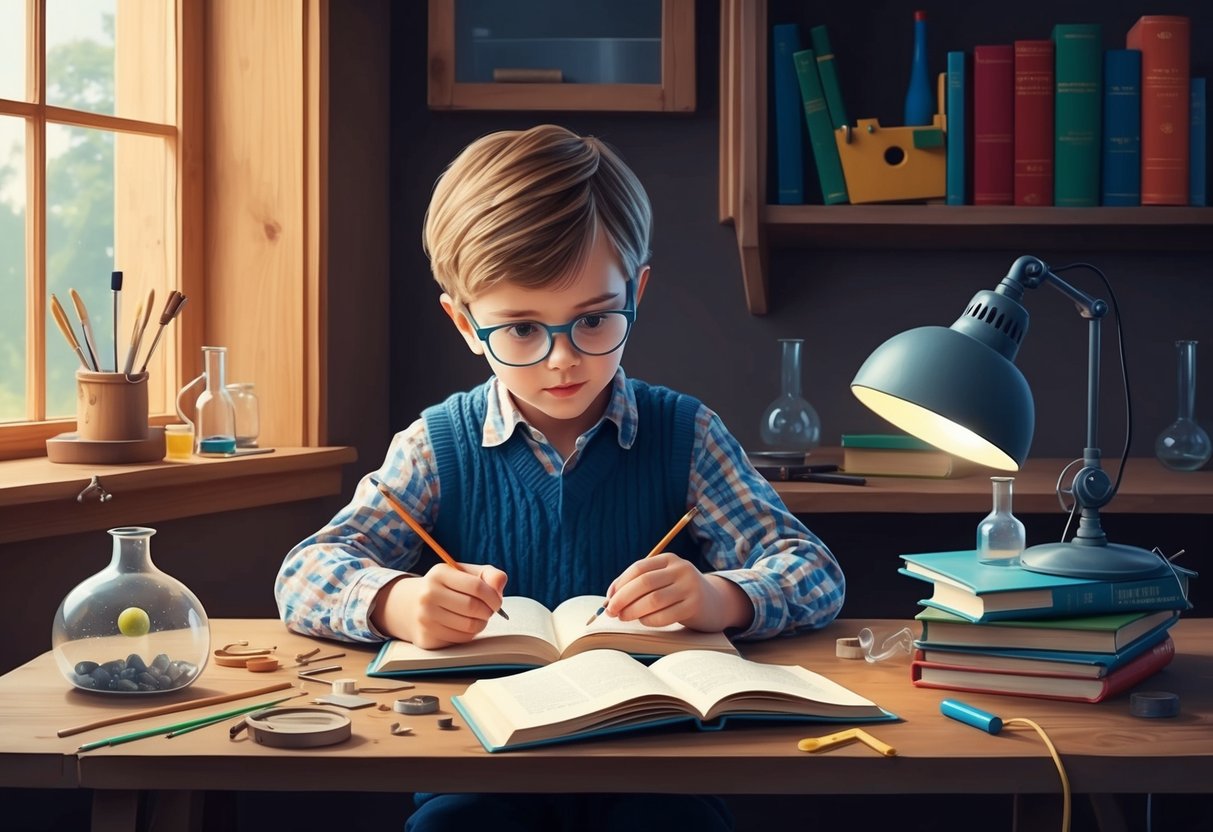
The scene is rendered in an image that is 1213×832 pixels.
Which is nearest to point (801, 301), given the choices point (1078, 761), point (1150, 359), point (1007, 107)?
point (1007, 107)

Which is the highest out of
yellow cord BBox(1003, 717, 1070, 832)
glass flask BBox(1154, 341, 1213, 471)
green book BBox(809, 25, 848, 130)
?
green book BBox(809, 25, 848, 130)

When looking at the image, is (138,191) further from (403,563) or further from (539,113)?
(403,563)

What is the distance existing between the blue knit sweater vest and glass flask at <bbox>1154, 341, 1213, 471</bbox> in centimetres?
140

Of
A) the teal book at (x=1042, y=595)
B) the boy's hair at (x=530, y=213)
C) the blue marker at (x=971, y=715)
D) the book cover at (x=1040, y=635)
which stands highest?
the boy's hair at (x=530, y=213)

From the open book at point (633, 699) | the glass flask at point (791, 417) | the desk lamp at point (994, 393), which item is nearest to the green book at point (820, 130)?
the glass flask at point (791, 417)

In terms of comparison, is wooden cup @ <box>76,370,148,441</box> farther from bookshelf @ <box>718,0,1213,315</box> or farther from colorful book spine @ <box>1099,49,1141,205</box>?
colorful book spine @ <box>1099,49,1141,205</box>

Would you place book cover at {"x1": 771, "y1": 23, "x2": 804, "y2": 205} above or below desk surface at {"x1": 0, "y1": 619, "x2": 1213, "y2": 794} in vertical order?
above

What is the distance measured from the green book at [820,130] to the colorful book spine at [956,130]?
0.68ft

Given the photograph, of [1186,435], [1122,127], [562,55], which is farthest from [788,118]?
[1186,435]

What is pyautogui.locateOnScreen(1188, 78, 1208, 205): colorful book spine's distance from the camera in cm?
252

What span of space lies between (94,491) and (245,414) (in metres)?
0.47

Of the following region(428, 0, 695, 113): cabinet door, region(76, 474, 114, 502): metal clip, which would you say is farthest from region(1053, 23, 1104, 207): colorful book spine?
region(76, 474, 114, 502): metal clip

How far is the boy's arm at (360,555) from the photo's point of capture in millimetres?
1305

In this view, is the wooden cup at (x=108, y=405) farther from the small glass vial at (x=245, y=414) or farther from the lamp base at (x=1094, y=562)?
the lamp base at (x=1094, y=562)
